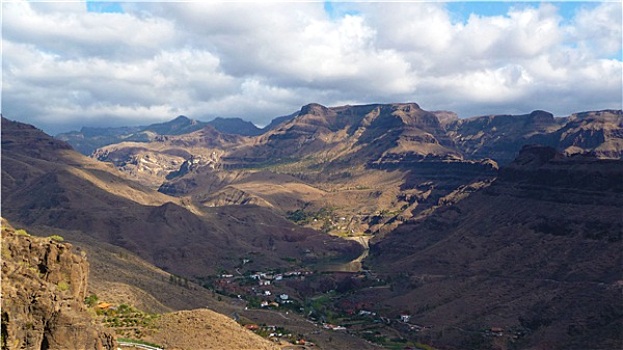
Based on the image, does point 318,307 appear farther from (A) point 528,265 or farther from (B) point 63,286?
(B) point 63,286

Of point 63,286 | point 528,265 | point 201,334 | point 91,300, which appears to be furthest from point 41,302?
point 528,265

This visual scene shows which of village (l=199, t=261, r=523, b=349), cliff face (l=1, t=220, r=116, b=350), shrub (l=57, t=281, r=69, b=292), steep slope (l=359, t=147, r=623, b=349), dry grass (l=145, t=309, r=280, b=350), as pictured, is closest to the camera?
cliff face (l=1, t=220, r=116, b=350)

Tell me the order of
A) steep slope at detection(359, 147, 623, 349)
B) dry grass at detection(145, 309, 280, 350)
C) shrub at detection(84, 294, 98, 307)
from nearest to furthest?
dry grass at detection(145, 309, 280, 350), shrub at detection(84, 294, 98, 307), steep slope at detection(359, 147, 623, 349)

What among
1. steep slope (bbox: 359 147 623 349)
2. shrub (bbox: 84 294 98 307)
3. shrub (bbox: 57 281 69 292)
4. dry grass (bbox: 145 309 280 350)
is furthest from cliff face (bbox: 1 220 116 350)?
steep slope (bbox: 359 147 623 349)

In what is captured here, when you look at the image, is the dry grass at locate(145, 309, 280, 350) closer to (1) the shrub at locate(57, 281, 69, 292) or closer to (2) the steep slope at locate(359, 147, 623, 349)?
(1) the shrub at locate(57, 281, 69, 292)

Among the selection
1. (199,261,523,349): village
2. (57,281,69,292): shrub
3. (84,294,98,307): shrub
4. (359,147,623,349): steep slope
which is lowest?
(199,261,523,349): village

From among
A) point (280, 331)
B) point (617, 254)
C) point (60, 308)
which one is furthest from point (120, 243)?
point (60, 308)

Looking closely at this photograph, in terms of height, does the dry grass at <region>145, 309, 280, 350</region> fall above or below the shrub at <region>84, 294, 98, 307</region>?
below
